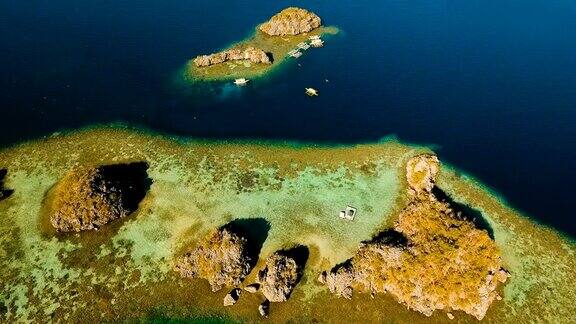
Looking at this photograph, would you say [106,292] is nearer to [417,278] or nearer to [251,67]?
[417,278]

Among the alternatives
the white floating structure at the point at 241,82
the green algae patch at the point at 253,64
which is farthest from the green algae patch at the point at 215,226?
the green algae patch at the point at 253,64

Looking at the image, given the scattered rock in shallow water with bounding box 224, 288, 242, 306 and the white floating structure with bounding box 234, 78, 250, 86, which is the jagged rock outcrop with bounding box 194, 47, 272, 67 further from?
the scattered rock in shallow water with bounding box 224, 288, 242, 306

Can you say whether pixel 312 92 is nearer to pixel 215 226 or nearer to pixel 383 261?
pixel 215 226

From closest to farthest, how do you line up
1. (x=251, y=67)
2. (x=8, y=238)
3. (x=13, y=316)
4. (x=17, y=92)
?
(x=13, y=316), (x=8, y=238), (x=17, y=92), (x=251, y=67)

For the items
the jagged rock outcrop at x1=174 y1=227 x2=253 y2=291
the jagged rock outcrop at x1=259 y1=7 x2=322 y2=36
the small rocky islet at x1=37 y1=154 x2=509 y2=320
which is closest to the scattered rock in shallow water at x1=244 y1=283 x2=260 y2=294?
the small rocky islet at x1=37 y1=154 x2=509 y2=320

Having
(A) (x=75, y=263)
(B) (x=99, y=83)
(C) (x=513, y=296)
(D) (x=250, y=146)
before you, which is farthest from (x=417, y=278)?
(B) (x=99, y=83)

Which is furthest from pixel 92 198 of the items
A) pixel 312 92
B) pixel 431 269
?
pixel 431 269
